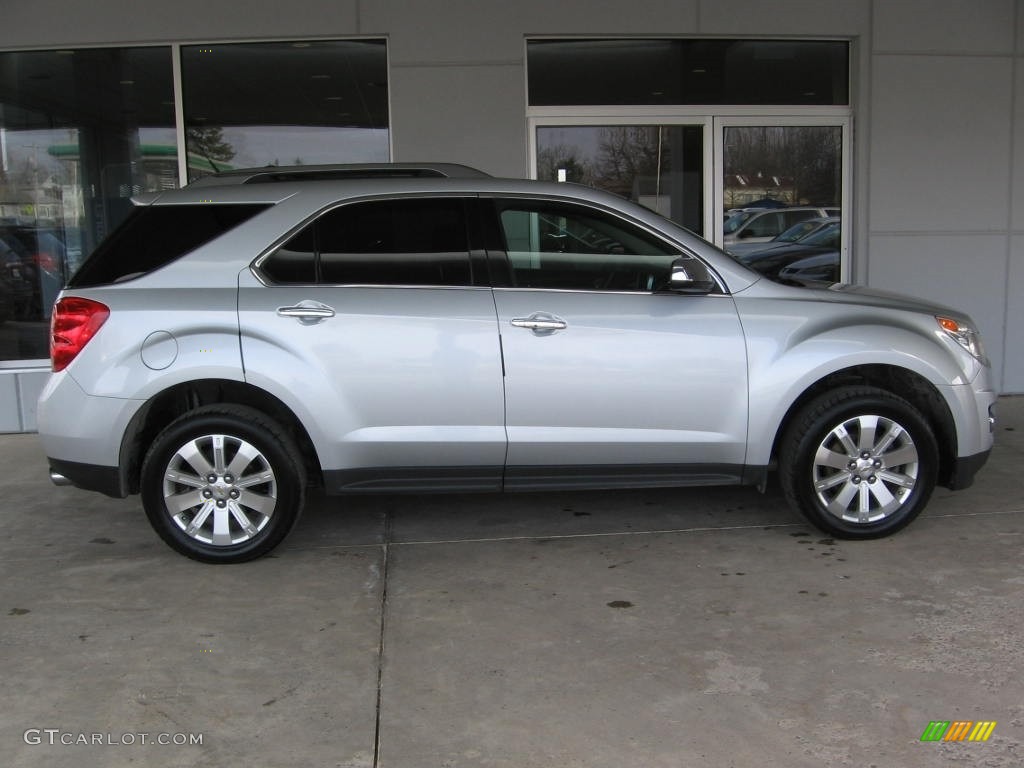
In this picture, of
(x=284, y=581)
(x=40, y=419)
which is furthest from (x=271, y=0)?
(x=284, y=581)

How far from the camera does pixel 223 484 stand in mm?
4742

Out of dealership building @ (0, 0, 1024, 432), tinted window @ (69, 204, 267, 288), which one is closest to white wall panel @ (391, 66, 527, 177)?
Result: dealership building @ (0, 0, 1024, 432)

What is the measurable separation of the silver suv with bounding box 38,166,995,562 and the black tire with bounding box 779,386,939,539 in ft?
0.04

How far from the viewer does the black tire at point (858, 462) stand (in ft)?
16.0

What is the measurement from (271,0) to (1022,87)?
21.1ft

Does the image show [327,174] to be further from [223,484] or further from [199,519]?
[199,519]

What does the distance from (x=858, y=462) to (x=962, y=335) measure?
0.89 metres

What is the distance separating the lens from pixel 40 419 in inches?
189

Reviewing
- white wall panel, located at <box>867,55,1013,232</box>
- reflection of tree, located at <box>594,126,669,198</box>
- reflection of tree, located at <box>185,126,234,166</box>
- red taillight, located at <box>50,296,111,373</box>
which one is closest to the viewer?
red taillight, located at <box>50,296,111,373</box>

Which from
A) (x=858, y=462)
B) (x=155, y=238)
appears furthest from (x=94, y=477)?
(x=858, y=462)

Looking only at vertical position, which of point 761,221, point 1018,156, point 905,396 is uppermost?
point 1018,156

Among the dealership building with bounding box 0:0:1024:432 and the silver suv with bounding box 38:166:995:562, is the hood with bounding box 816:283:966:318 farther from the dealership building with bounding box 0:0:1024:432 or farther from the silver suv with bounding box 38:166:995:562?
the dealership building with bounding box 0:0:1024:432

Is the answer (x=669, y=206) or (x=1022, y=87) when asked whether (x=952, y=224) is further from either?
(x=669, y=206)

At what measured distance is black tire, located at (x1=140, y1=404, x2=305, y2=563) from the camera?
4.69 m
